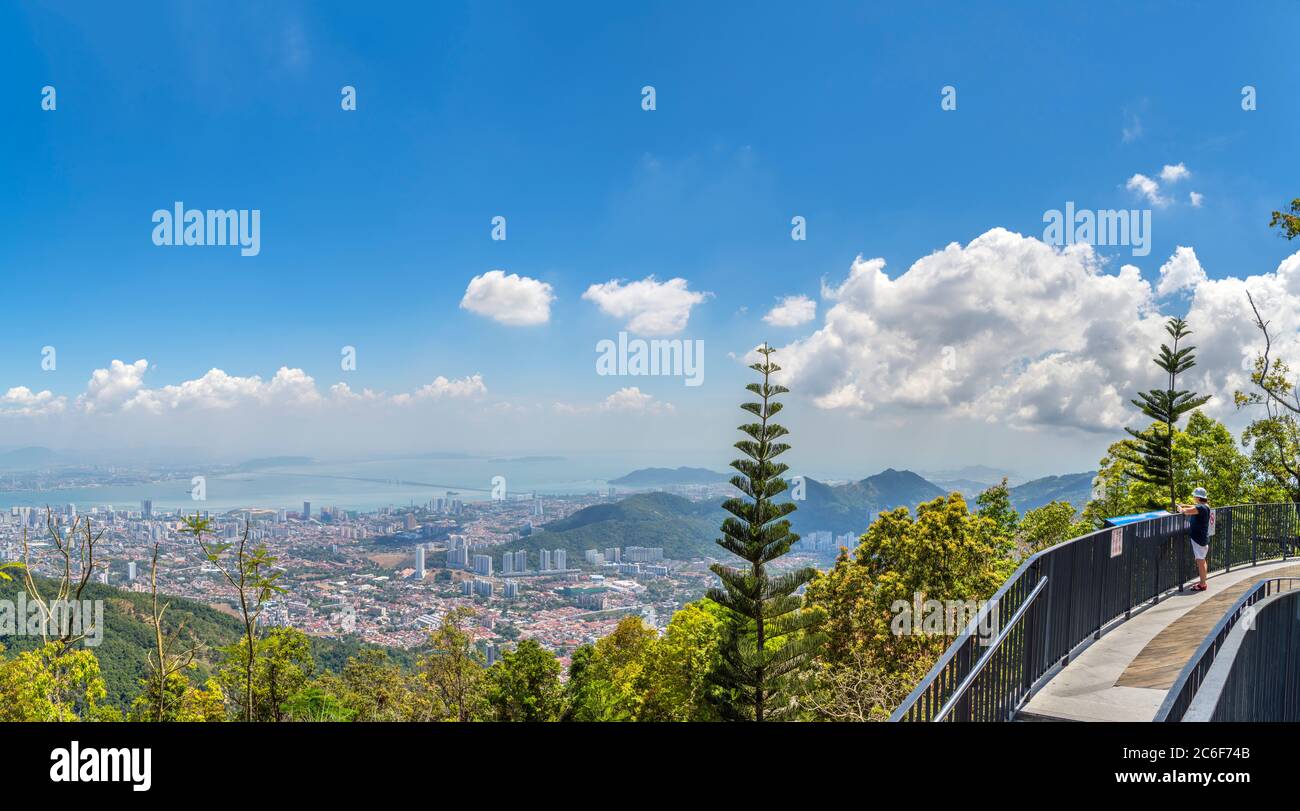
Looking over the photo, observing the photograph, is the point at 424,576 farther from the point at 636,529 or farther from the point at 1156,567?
the point at 1156,567

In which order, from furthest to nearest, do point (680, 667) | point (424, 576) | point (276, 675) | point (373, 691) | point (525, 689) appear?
point (424, 576) → point (373, 691) → point (680, 667) → point (525, 689) → point (276, 675)

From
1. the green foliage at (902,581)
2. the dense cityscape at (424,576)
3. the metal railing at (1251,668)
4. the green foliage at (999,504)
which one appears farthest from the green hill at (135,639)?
the green foliage at (999,504)

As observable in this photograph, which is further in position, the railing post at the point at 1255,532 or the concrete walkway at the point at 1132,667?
the railing post at the point at 1255,532

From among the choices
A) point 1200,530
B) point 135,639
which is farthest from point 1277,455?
point 135,639

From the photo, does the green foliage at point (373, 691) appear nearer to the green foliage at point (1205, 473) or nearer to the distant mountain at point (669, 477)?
the green foliage at point (1205, 473)

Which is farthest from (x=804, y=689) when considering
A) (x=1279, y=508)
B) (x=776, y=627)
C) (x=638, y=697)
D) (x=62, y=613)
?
(x=62, y=613)
